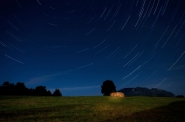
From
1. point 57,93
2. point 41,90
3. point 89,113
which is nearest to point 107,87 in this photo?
point 57,93

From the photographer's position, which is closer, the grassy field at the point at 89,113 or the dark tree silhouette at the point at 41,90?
the grassy field at the point at 89,113

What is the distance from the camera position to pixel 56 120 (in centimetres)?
1309

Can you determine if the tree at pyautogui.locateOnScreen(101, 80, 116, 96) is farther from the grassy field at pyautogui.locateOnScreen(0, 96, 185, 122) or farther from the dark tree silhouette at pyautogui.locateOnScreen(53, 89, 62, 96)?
the grassy field at pyautogui.locateOnScreen(0, 96, 185, 122)

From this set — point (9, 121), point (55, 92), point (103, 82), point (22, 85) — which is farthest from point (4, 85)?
point (9, 121)

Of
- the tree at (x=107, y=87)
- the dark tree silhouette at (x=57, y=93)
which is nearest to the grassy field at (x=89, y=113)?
the tree at (x=107, y=87)

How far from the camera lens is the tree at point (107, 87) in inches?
4267

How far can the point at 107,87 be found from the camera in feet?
359

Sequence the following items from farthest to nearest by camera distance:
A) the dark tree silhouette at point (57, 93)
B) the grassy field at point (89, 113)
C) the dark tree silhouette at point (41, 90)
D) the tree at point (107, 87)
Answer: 1. the dark tree silhouette at point (57, 93)
2. the tree at point (107, 87)
3. the dark tree silhouette at point (41, 90)
4. the grassy field at point (89, 113)

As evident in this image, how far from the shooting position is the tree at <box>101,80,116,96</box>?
108375 mm

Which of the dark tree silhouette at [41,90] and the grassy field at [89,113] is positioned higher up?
the dark tree silhouette at [41,90]

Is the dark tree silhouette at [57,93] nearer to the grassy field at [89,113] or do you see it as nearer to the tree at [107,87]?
the tree at [107,87]

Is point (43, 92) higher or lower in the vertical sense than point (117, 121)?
higher

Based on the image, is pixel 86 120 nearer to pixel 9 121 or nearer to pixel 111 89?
pixel 9 121

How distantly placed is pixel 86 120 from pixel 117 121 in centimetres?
231
